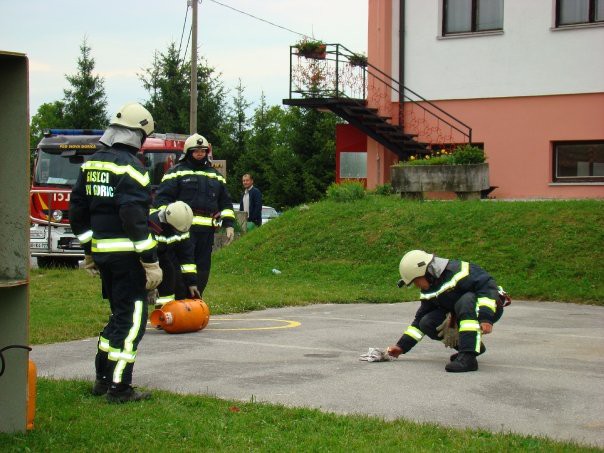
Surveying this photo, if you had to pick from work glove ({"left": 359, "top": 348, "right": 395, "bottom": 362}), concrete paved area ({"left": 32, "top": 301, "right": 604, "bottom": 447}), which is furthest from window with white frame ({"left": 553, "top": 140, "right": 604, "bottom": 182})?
work glove ({"left": 359, "top": 348, "right": 395, "bottom": 362})

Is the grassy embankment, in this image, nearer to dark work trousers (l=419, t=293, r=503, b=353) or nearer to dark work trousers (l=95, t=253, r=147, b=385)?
dark work trousers (l=419, t=293, r=503, b=353)

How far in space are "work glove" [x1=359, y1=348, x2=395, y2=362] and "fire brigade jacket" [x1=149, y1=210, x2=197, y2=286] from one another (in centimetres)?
275

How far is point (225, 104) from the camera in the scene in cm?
4856

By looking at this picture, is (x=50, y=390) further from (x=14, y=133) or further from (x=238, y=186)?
(x=238, y=186)

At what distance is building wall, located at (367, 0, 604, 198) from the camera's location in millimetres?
23984

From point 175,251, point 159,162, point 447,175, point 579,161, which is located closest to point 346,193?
point 447,175

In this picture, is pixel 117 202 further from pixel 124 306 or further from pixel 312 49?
pixel 312 49

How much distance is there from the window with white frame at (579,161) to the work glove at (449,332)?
1615 centimetres

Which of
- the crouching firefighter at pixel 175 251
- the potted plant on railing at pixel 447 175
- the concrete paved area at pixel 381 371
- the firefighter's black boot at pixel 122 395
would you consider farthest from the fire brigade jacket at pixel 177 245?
the potted plant on railing at pixel 447 175

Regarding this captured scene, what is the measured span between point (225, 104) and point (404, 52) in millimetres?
23354

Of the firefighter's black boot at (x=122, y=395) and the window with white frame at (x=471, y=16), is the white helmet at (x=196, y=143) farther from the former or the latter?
the window with white frame at (x=471, y=16)

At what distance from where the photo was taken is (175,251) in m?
11.3

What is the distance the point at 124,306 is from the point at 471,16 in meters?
19.6

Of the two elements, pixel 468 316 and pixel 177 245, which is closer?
pixel 468 316
